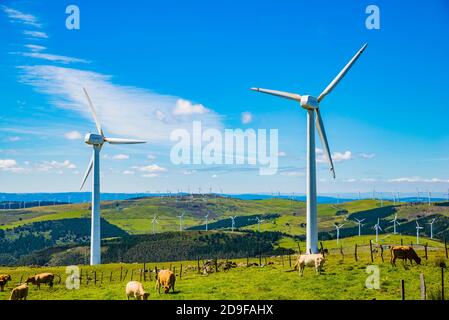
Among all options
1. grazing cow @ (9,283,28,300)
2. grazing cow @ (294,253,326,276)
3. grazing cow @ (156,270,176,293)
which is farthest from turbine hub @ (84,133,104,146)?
grazing cow @ (294,253,326,276)

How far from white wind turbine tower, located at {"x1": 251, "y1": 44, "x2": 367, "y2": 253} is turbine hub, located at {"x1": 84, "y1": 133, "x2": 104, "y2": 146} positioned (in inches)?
1529

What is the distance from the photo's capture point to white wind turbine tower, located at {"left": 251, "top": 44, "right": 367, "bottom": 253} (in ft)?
147

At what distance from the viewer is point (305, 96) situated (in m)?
47.8

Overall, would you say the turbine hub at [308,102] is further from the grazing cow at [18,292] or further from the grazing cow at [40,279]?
the grazing cow at [18,292]

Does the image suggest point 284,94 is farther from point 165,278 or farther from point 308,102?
point 165,278

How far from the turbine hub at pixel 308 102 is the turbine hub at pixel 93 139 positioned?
42.2 meters

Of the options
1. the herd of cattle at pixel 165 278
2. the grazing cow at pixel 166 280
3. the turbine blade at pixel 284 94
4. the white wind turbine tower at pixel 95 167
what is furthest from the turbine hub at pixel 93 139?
the grazing cow at pixel 166 280

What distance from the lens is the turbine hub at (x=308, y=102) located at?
1875 inches

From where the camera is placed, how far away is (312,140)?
47469 millimetres

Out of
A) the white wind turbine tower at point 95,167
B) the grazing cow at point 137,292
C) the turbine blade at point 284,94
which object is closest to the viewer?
the grazing cow at point 137,292

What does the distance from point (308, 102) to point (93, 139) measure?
43.1 m
